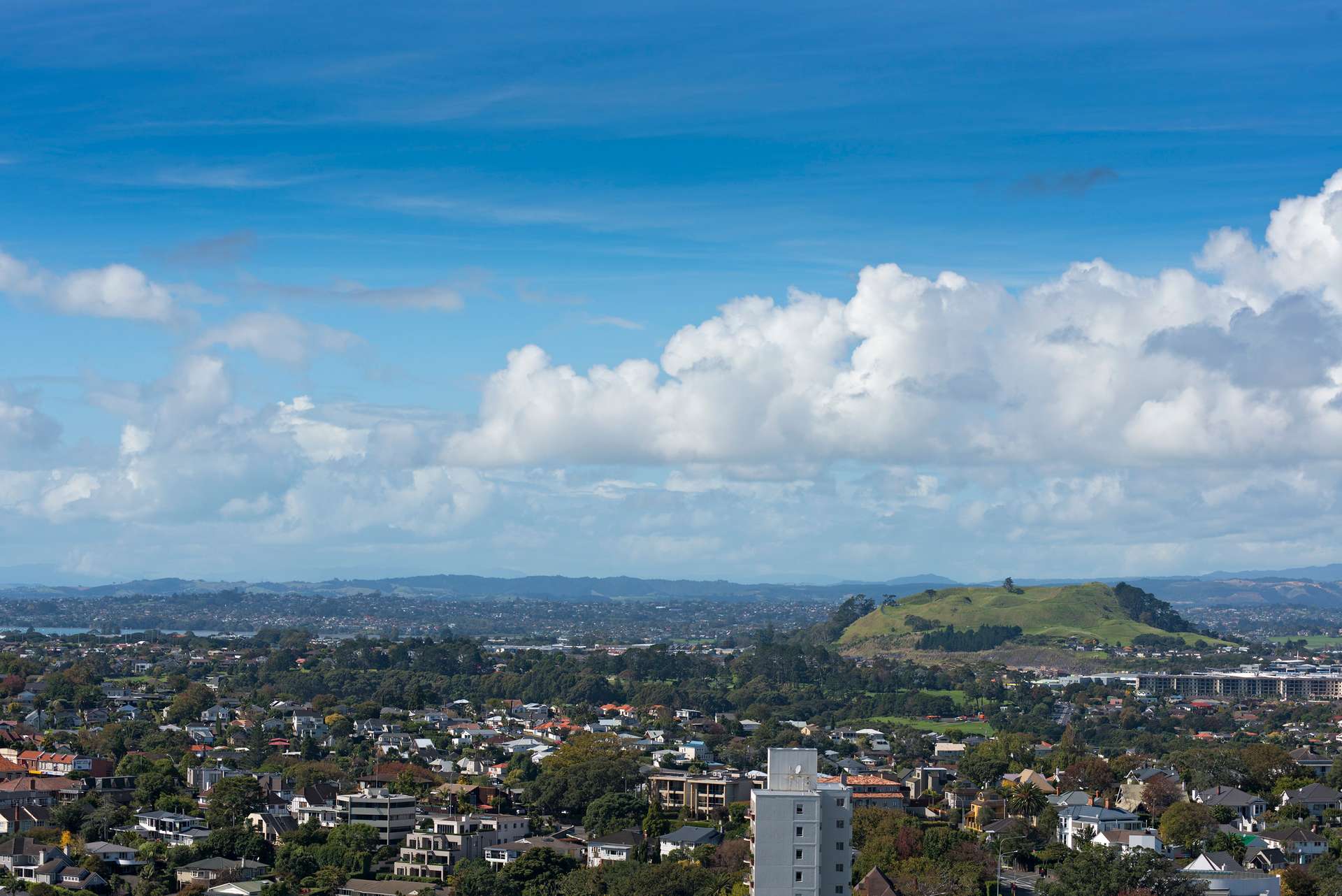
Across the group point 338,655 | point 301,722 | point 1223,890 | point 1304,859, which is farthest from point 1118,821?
point 338,655

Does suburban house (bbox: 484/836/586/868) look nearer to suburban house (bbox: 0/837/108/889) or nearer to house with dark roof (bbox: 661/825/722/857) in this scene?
house with dark roof (bbox: 661/825/722/857)

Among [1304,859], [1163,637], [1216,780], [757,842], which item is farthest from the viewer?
[1163,637]

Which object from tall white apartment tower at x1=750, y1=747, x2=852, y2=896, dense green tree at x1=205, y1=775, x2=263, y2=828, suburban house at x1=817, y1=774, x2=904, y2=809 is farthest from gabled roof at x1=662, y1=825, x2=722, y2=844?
tall white apartment tower at x1=750, y1=747, x2=852, y2=896

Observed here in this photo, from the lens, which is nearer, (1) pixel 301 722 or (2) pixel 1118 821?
(2) pixel 1118 821

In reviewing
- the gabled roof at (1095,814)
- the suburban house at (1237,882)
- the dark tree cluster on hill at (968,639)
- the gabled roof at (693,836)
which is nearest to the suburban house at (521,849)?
the gabled roof at (693,836)

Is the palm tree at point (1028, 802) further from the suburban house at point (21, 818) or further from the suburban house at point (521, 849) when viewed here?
the suburban house at point (21, 818)

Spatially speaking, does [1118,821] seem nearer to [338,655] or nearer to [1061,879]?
[1061,879]

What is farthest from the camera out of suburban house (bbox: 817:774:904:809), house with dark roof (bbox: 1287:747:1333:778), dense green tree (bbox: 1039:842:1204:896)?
house with dark roof (bbox: 1287:747:1333:778)
